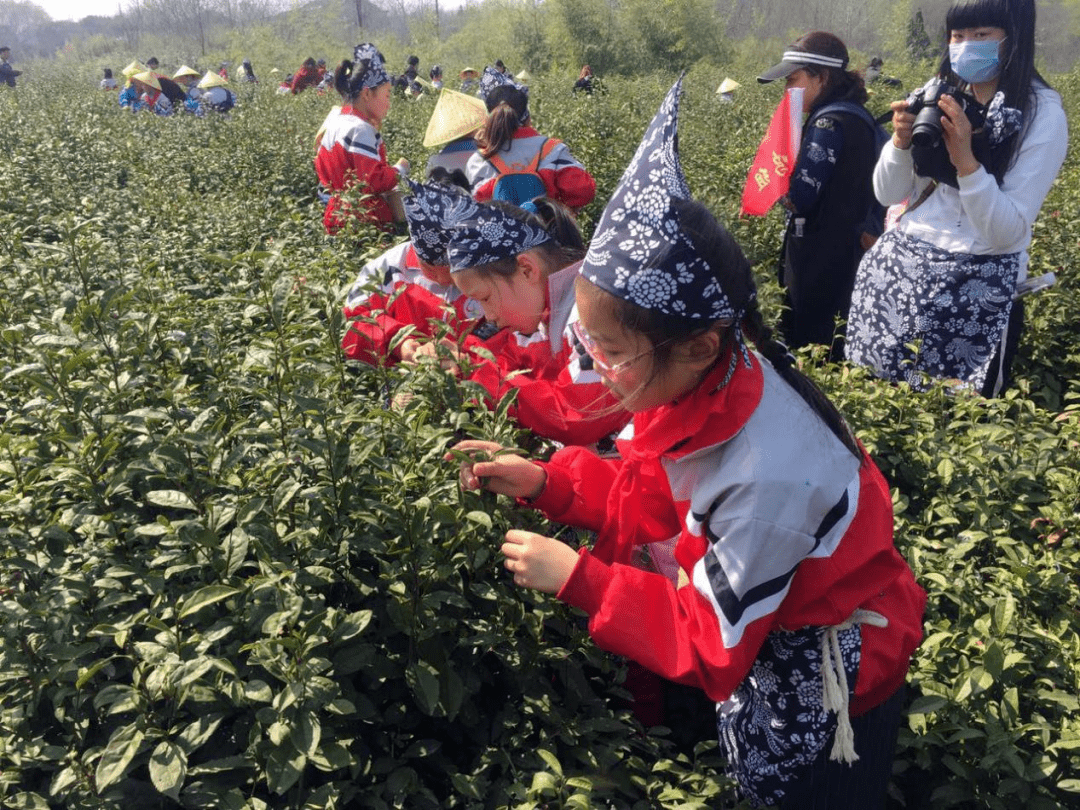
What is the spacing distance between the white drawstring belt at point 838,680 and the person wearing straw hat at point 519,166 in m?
3.52

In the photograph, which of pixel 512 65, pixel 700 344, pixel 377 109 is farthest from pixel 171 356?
pixel 512 65

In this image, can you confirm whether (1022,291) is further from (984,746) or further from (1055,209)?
(1055,209)

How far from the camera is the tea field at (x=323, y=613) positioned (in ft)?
4.66

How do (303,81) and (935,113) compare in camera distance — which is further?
(303,81)

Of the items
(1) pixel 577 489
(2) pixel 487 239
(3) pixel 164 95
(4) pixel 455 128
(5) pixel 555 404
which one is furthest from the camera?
(3) pixel 164 95

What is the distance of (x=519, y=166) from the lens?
4.81 metres

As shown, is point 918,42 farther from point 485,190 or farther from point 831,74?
point 485,190

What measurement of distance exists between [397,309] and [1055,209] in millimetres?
4963

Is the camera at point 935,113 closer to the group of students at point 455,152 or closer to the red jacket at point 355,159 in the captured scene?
the group of students at point 455,152

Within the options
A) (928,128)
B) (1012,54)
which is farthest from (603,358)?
(1012,54)

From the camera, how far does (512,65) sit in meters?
35.9

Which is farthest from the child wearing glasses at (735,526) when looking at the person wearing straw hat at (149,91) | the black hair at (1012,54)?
the person wearing straw hat at (149,91)

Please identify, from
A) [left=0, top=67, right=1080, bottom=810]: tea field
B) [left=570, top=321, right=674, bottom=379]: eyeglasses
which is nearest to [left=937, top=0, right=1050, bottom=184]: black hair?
[left=0, top=67, right=1080, bottom=810]: tea field

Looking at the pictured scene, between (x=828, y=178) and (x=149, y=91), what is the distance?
15385 mm
